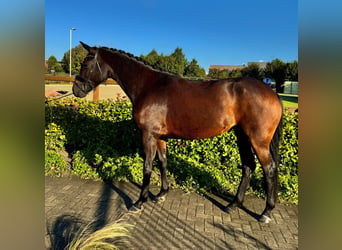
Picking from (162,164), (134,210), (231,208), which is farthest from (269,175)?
(134,210)

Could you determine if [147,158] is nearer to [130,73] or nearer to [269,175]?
[130,73]

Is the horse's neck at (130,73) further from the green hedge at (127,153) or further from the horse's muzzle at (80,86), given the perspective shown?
the green hedge at (127,153)

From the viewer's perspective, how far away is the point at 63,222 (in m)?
3.15

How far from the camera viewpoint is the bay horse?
315cm

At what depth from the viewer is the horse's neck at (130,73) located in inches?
141

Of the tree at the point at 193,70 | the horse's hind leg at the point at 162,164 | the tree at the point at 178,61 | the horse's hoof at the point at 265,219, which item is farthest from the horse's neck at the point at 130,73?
the tree at the point at 193,70

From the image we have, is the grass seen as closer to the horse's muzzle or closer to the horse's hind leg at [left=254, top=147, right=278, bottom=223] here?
the horse's hind leg at [left=254, top=147, right=278, bottom=223]

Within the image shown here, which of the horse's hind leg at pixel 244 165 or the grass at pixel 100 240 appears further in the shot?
the horse's hind leg at pixel 244 165

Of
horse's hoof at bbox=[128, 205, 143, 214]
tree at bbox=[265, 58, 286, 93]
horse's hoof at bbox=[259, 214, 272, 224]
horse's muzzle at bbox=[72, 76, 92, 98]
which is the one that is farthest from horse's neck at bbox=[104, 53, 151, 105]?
tree at bbox=[265, 58, 286, 93]

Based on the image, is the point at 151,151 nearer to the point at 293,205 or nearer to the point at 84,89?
the point at 84,89

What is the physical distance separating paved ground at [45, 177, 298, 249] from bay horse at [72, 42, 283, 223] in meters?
0.22

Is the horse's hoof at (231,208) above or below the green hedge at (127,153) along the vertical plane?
below

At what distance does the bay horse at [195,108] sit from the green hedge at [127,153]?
781 mm
